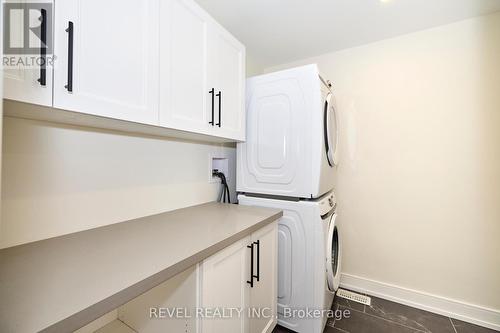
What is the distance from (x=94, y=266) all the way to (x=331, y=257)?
139cm

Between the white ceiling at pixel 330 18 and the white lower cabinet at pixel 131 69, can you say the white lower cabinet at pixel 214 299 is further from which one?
the white ceiling at pixel 330 18

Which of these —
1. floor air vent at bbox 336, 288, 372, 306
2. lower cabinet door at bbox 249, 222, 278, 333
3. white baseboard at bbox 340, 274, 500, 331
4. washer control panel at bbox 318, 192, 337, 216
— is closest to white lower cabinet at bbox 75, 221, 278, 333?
lower cabinet door at bbox 249, 222, 278, 333

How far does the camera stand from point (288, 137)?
5.36ft

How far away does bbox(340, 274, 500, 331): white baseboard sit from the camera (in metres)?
1.71

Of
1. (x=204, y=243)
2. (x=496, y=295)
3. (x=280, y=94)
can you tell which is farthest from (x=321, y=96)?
(x=496, y=295)

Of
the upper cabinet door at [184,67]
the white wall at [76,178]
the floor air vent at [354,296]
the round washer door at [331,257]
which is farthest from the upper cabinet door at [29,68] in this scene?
the floor air vent at [354,296]

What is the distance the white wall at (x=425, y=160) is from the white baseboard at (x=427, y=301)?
0.14 ft

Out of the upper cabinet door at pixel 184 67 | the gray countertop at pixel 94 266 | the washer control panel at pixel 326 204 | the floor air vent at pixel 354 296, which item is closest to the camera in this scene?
the gray countertop at pixel 94 266

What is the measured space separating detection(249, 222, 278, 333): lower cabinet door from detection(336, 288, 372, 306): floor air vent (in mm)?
878

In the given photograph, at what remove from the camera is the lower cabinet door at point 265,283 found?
1328mm

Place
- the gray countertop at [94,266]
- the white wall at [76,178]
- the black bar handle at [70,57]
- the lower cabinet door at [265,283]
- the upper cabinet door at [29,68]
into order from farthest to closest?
the lower cabinet door at [265,283], the white wall at [76,178], the black bar handle at [70,57], the upper cabinet door at [29,68], the gray countertop at [94,266]

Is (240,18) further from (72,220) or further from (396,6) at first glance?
(72,220)

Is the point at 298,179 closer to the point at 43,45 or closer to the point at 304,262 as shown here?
the point at 304,262

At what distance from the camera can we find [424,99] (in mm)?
1924
